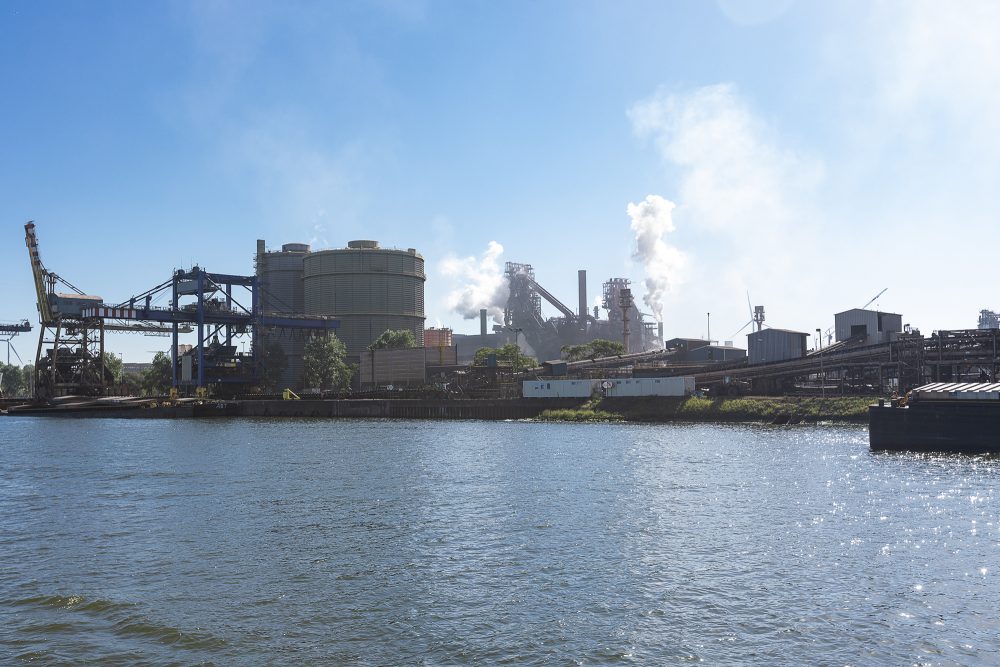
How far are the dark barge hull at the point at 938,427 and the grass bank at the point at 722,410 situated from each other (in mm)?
27052

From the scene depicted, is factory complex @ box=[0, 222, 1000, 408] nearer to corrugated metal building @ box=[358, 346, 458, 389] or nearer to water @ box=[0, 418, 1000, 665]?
corrugated metal building @ box=[358, 346, 458, 389]

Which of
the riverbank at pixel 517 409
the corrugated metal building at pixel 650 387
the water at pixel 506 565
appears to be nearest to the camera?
the water at pixel 506 565

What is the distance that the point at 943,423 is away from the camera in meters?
60.2

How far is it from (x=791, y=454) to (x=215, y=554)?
44.6m

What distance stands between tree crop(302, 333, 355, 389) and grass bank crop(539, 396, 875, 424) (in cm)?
6497

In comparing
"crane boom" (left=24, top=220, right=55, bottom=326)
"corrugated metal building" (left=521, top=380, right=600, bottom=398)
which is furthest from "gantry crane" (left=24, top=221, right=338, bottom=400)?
"corrugated metal building" (left=521, top=380, right=600, bottom=398)

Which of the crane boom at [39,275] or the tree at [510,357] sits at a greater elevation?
the crane boom at [39,275]

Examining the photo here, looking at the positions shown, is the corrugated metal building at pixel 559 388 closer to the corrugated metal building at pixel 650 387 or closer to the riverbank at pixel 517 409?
the riverbank at pixel 517 409

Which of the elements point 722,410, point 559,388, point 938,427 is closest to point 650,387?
point 722,410

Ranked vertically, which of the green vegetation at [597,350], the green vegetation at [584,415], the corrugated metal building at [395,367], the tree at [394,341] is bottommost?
the green vegetation at [584,415]

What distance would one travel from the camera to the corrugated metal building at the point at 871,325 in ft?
372

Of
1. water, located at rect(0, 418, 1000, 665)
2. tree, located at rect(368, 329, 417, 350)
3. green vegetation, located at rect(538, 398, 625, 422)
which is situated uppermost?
tree, located at rect(368, 329, 417, 350)

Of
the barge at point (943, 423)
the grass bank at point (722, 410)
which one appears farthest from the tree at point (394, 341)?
the barge at point (943, 423)

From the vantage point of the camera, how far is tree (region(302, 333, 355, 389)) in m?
160
